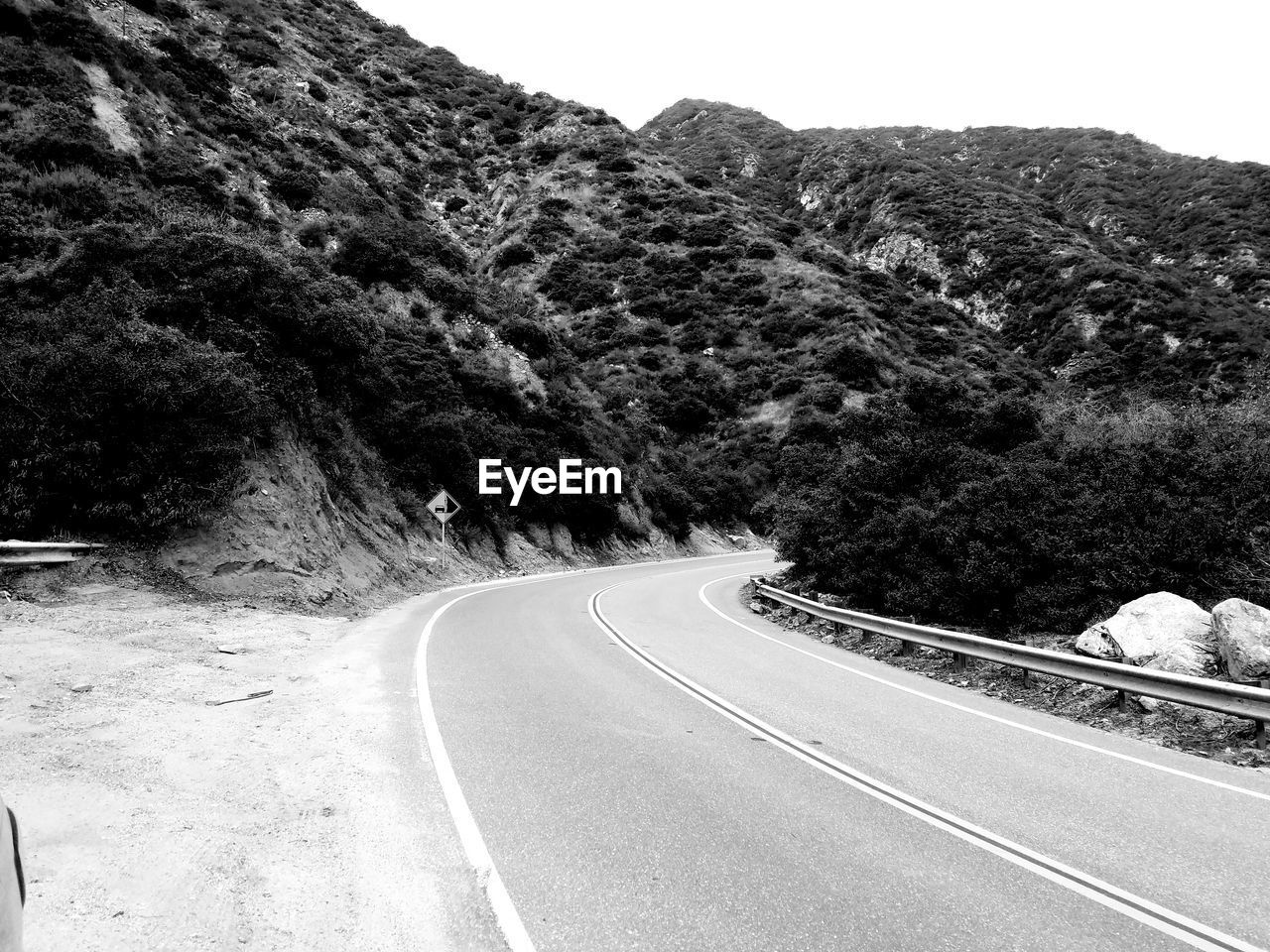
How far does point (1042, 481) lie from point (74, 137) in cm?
3131

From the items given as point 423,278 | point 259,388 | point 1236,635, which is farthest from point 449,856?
point 423,278

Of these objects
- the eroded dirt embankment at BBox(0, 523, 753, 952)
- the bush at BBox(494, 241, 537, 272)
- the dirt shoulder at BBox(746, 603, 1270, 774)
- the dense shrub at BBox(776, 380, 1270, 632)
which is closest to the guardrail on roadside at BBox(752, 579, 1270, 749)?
the dirt shoulder at BBox(746, 603, 1270, 774)

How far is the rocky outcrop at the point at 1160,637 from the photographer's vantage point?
26.6ft

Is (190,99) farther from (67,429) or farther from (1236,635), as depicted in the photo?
(1236,635)

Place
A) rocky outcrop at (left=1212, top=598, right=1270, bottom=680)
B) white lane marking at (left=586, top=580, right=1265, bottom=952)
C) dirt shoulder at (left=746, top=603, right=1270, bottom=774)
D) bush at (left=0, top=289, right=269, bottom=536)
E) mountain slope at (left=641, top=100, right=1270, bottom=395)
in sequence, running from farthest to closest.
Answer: mountain slope at (left=641, top=100, right=1270, bottom=395) → bush at (left=0, top=289, right=269, bottom=536) → rocky outcrop at (left=1212, top=598, right=1270, bottom=680) → dirt shoulder at (left=746, top=603, right=1270, bottom=774) → white lane marking at (left=586, top=580, right=1265, bottom=952)

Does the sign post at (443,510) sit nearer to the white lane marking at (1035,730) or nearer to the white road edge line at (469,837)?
the white lane marking at (1035,730)

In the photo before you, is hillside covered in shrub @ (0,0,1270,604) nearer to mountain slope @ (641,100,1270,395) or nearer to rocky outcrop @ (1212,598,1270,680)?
mountain slope @ (641,100,1270,395)

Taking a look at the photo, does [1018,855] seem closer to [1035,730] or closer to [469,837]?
[469,837]

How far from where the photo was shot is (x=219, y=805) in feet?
14.4

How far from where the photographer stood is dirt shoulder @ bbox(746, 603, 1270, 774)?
6711 mm

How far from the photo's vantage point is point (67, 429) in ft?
41.8

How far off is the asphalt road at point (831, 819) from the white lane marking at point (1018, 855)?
18 millimetres

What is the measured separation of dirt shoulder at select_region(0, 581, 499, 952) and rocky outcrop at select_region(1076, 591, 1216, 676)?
857 cm

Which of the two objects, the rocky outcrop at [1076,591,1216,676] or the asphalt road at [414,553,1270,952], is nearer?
the asphalt road at [414,553,1270,952]
